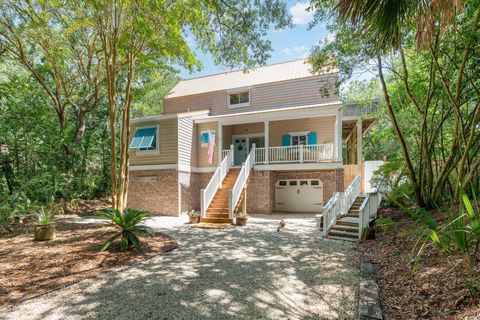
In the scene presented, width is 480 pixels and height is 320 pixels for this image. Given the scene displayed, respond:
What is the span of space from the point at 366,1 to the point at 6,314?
607cm

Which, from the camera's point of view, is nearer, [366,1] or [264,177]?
[366,1]

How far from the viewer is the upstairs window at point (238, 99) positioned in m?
16.5

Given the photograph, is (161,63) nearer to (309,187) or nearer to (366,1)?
(366,1)

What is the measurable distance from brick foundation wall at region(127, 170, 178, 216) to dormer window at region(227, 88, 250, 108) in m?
5.97

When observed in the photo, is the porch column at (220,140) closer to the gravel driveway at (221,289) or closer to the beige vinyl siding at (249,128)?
the beige vinyl siding at (249,128)

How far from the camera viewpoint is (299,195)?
14359 mm

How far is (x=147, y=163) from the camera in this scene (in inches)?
574

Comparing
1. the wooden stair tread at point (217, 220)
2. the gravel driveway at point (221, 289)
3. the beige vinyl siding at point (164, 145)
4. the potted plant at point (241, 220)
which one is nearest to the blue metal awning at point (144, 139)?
the beige vinyl siding at point (164, 145)

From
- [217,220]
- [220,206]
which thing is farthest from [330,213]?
[220,206]

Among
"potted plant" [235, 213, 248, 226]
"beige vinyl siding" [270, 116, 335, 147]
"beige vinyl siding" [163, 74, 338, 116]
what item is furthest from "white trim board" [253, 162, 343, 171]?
"potted plant" [235, 213, 248, 226]

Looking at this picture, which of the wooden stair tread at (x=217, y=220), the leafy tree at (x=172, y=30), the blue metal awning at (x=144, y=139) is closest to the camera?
the leafy tree at (x=172, y=30)

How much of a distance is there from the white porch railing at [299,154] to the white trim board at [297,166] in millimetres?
209

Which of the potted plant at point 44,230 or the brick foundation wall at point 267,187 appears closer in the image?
the potted plant at point 44,230

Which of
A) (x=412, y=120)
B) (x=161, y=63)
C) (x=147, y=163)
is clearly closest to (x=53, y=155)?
(x=147, y=163)
